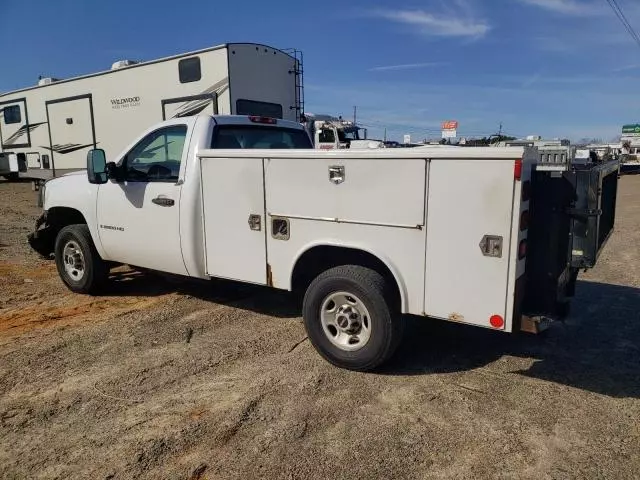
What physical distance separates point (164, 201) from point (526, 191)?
3.43 metres

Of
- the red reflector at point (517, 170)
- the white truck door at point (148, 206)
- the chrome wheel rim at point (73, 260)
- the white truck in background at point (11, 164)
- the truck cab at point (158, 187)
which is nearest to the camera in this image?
the red reflector at point (517, 170)

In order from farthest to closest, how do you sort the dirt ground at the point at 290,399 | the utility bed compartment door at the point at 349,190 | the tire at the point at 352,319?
the tire at the point at 352,319 → the utility bed compartment door at the point at 349,190 → the dirt ground at the point at 290,399

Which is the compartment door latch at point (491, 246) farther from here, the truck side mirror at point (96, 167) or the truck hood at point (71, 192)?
the truck hood at point (71, 192)

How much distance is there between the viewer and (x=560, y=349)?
464 cm

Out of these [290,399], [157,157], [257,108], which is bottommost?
[290,399]

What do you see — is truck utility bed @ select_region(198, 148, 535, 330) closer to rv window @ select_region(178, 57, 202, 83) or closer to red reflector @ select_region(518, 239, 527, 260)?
red reflector @ select_region(518, 239, 527, 260)

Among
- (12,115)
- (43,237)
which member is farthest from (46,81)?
(43,237)

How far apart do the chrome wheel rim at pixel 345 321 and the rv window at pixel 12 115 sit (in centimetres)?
1824

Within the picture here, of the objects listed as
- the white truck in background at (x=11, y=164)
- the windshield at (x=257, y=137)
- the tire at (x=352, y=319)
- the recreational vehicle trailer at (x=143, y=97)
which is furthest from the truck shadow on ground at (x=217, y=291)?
the white truck in background at (x=11, y=164)

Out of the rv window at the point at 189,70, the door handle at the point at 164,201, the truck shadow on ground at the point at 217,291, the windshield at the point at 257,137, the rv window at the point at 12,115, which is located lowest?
the truck shadow on ground at the point at 217,291

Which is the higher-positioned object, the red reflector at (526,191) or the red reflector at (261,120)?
the red reflector at (261,120)

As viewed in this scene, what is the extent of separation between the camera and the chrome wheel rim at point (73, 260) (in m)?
6.36

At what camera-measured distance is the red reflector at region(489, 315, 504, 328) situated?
3.50 metres

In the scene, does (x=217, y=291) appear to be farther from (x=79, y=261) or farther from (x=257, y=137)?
(x=257, y=137)
